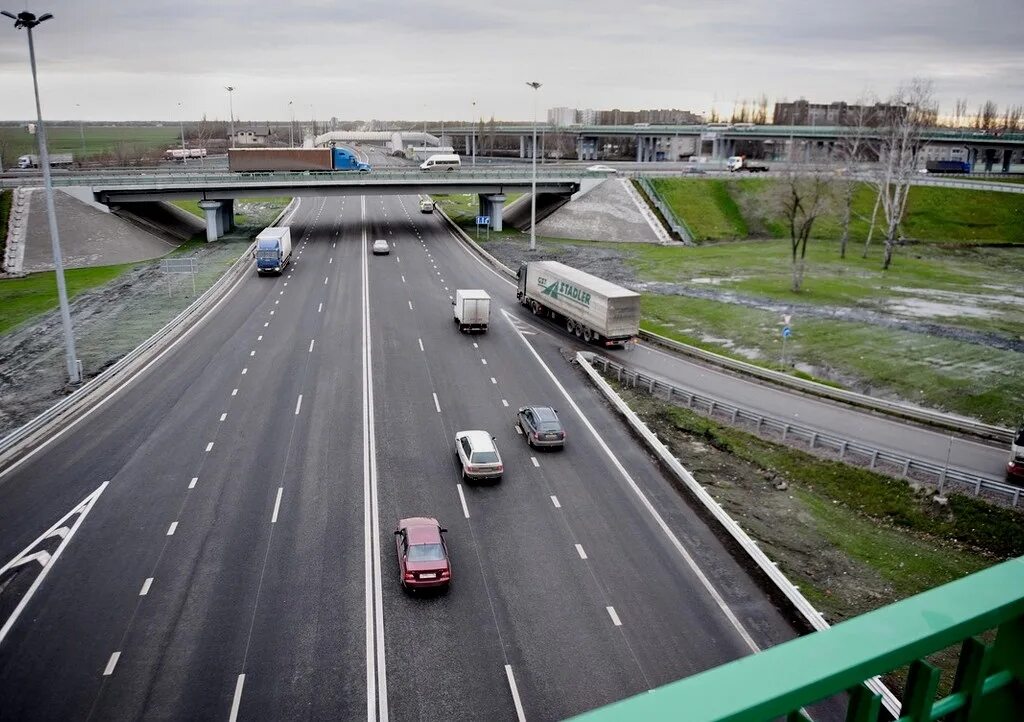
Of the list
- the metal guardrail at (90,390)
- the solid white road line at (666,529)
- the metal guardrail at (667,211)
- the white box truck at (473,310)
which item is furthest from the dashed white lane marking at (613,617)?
the metal guardrail at (667,211)

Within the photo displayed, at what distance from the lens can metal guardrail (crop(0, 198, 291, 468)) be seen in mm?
30547

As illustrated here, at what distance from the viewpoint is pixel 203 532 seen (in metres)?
24.6

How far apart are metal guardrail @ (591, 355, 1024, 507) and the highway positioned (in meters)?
3.82

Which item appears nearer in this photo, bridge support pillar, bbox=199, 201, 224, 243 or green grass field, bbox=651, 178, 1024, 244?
bridge support pillar, bbox=199, 201, 224, 243

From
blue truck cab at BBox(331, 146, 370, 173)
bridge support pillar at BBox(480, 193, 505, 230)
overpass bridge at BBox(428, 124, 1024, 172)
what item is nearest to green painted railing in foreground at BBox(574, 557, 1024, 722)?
bridge support pillar at BBox(480, 193, 505, 230)

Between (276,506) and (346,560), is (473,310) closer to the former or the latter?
(276,506)

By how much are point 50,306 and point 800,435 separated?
51.9 meters

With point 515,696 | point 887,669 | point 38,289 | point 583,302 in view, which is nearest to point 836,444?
point 515,696

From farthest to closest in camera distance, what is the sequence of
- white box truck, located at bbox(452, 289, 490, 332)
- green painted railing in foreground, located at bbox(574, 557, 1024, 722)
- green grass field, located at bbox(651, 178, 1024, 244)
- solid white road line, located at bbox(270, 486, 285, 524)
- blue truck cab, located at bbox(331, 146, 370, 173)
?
blue truck cab, located at bbox(331, 146, 370, 173) → green grass field, located at bbox(651, 178, 1024, 244) → white box truck, located at bbox(452, 289, 490, 332) → solid white road line, located at bbox(270, 486, 285, 524) → green painted railing in foreground, located at bbox(574, 557, 1024, 722)

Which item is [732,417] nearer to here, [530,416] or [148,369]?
[530,416]

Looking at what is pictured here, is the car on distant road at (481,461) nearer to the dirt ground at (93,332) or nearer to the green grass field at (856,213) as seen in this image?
the dirt ground at (93,332)

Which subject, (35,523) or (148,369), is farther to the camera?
(148,369)

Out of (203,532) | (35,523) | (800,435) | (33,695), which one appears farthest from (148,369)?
(800,435)

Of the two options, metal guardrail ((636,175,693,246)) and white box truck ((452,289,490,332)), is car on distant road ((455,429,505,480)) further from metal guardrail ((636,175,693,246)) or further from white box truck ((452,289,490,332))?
metal guardrail ((636,175,693,246))
